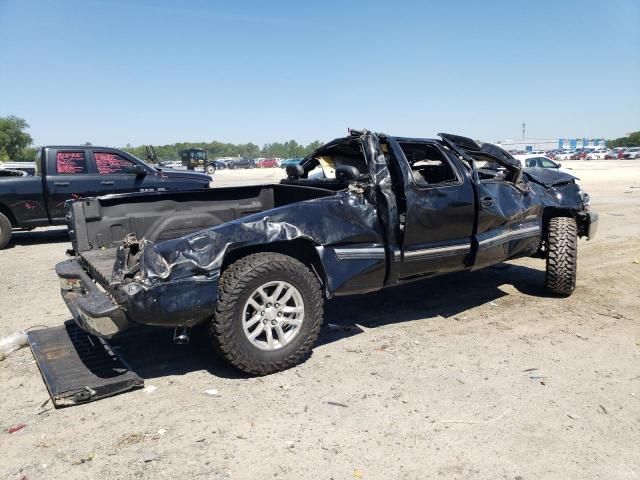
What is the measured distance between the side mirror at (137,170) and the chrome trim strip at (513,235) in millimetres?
7529

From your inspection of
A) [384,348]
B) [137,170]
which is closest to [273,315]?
[384,348]

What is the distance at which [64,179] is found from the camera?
995cm

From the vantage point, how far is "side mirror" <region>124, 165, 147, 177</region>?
10391mm

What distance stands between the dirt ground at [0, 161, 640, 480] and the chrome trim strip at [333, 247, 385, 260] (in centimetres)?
79

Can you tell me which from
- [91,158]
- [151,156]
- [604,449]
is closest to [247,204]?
[604,449]

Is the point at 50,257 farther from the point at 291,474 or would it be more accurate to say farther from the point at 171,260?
the point at 291,474

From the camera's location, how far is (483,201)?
5.14 meters

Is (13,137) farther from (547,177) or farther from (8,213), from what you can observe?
(547,177)

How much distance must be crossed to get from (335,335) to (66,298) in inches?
91.4

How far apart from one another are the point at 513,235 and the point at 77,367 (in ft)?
14.2

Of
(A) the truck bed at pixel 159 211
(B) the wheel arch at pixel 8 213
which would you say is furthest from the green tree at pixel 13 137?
(A) the truck bed at pixel 159 211

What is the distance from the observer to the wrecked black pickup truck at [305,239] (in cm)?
354

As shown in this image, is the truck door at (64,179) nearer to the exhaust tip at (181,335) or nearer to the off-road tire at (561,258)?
the exhaust tip at (181,335)

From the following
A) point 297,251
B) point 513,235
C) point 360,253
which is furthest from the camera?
point 513,235
